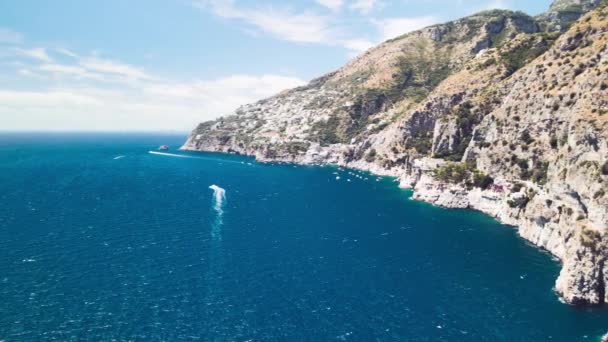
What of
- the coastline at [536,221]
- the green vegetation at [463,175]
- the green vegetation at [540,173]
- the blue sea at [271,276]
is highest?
the green vegetation at [540,173]

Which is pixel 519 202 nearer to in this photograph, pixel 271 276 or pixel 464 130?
pixel 464 130

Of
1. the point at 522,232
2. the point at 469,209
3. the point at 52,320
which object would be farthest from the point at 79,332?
the point at 469,209

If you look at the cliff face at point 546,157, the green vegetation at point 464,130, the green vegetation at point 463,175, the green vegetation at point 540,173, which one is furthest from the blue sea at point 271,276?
the green vegetation at point 464,130

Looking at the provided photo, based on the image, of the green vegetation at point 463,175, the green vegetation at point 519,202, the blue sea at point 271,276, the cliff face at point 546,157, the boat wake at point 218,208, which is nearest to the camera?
the blue sea at point 271,276

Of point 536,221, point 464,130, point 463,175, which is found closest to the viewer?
point 536,221

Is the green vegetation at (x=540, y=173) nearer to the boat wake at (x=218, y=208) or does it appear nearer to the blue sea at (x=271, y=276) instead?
the blue sea at (x=271, y=276)

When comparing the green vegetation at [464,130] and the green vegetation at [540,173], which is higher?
the green vegetation at [464,130]

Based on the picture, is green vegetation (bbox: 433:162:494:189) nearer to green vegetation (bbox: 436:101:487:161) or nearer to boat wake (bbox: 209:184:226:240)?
green vegetation (bbox: 436:101:487:161)

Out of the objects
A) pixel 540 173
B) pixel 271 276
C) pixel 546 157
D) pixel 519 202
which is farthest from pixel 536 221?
pixel 271 276
